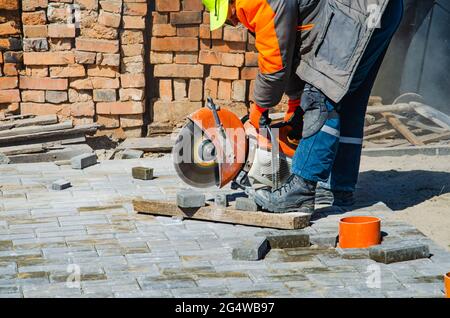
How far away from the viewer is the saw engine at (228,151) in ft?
19.7

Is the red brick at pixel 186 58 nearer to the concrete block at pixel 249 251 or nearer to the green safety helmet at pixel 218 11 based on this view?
the green safety helmet at pixel 218 11

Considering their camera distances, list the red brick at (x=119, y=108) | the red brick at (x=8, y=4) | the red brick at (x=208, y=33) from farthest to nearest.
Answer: the red brick at (x=119, y=108) → the red brick at (x=208, y=33) → the red brick at (x=8, y=4)

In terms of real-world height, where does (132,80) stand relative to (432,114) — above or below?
above

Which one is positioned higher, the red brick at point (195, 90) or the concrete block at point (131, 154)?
the red brick at point (195, 90)

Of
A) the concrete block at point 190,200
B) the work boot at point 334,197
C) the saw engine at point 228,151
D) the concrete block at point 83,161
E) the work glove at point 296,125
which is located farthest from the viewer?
the concrete block at point 83,161

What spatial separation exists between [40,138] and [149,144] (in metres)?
1.04

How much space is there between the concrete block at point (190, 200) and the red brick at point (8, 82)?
339 cm

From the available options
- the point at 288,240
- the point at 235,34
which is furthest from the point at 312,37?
the point at 235,34

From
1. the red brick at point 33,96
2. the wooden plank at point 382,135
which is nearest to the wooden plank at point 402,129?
the wooden plank at point 382,135

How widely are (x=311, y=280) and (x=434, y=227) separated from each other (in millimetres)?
1606

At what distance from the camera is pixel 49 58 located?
8.43m

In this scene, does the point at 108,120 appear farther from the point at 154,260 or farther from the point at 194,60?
the point at 154,260

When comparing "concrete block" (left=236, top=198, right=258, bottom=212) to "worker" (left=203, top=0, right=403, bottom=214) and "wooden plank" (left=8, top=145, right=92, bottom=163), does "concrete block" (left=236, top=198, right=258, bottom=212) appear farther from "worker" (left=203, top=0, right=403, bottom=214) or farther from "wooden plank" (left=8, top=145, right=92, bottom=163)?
"wooden plank" (left=8, top=145, right=92, bottom=163)
